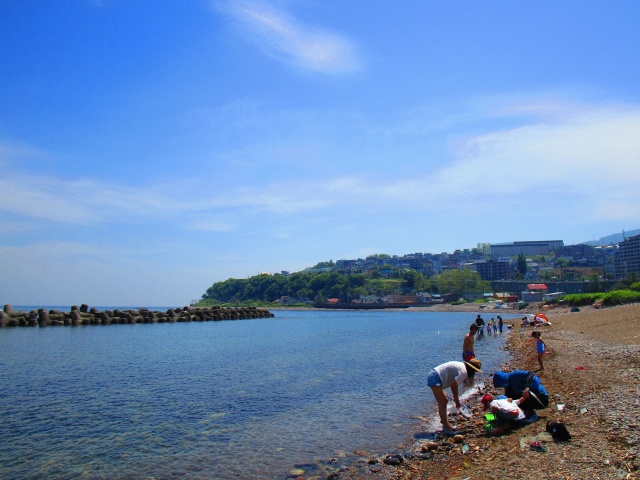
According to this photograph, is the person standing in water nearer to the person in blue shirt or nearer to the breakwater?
the person in blue shirt

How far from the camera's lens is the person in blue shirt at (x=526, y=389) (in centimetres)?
1231

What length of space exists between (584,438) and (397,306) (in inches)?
7022

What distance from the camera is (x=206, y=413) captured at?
17.5 meters

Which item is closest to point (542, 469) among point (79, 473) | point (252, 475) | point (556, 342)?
point (252, 475)

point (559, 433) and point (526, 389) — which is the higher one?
point (526, 389)

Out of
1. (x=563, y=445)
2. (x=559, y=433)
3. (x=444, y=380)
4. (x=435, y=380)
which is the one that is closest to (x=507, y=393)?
(x=444, y=380)

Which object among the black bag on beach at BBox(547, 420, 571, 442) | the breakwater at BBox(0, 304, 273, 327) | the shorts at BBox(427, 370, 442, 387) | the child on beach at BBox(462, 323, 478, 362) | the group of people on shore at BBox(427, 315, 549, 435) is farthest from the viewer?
the breakwater at BBox(0, 304, 273, 327)

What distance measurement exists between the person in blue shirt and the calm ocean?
258 cm

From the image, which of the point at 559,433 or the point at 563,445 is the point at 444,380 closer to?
the point at 559,433

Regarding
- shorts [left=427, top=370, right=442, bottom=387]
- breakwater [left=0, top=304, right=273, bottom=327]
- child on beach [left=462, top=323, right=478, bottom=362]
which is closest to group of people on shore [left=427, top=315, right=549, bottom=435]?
shorts [left=427, top=370, right=442, bottom=387]

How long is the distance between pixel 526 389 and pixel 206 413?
10.8 m

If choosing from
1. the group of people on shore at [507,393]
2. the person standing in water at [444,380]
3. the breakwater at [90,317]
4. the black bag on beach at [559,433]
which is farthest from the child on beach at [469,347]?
the breakwater at [90,317]

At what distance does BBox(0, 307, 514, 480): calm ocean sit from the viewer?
40.5 feet

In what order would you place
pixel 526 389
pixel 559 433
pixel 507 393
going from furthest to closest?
pixel 507 393 < pixel 526 389 < pixel 559 433
